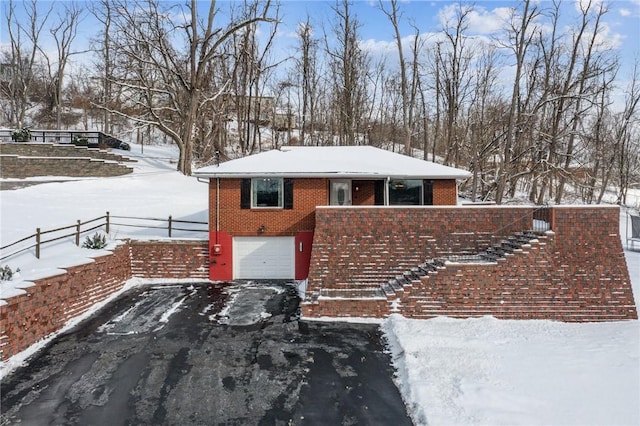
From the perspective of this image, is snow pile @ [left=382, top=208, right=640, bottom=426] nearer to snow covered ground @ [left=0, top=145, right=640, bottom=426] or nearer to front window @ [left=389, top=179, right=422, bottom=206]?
snow covered ground @ [left=0, top=145, right=640, bottom=426]

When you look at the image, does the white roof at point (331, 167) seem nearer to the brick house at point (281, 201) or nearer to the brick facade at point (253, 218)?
the brick house at point (281, 201)

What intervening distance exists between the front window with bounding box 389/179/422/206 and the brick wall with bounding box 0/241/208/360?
6.69m

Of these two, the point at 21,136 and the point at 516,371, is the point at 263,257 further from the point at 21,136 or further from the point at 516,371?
the point at 21,136

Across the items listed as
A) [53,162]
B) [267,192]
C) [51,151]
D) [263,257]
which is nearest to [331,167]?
[267,192]

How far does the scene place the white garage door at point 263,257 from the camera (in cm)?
1289

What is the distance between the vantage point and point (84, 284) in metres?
9.84

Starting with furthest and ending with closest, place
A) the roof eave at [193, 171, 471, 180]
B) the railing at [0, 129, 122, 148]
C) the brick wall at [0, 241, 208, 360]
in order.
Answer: the railing at [0, 129, 122, 148]
the roof eave at [193, 171, 471, 180]
the brick wall at [0, 241, 208, 360]

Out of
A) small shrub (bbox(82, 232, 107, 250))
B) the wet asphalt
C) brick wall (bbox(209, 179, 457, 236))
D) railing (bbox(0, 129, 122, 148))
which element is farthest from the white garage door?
railing (bbox(0, 129, 122, 148))

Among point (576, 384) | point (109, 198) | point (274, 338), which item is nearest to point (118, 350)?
point (274, 338)

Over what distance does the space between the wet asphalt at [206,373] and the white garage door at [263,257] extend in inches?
117

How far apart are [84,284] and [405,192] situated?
10001 mm

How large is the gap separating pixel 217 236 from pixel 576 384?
10316mm

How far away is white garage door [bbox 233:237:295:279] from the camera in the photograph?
1289 centimetres

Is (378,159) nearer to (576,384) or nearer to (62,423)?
(576,384)
